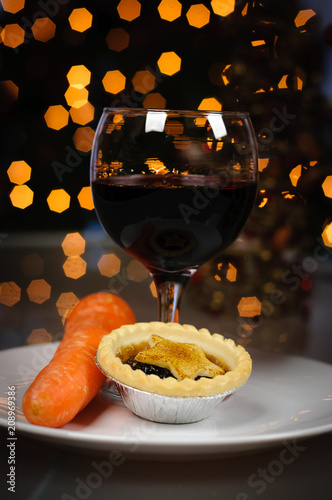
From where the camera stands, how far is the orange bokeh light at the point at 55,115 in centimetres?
190

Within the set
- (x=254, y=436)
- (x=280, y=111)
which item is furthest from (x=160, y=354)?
(x=280, y=111)

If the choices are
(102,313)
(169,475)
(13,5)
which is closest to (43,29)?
A: (13,5)

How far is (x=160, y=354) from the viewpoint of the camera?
642 mm

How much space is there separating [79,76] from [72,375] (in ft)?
4.77

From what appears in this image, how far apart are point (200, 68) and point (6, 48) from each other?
69 cm

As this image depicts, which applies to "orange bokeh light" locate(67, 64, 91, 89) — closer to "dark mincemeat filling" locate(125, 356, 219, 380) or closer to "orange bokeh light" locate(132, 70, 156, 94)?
"orange bokeh light" locate(132, 70, 156, 94)

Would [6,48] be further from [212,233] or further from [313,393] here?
[313,393]

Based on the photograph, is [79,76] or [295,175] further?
[79,76]

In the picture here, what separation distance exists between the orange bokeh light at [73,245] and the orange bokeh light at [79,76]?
1.71ft

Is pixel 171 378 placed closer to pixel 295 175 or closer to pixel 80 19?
pixel 295 175

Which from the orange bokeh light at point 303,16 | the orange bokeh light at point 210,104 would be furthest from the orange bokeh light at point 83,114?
the orange bokeh light at point 303,16

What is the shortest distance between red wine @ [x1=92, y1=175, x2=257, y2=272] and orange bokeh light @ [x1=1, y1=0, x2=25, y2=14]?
1201 millimetres

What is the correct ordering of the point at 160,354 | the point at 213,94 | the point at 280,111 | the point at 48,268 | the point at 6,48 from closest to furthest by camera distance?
the point at 160,354 → the point at 280,111 → the point at 48,268 → the point at 213,94 → the point at 6,48

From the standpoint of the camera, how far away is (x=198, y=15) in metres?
1.57
